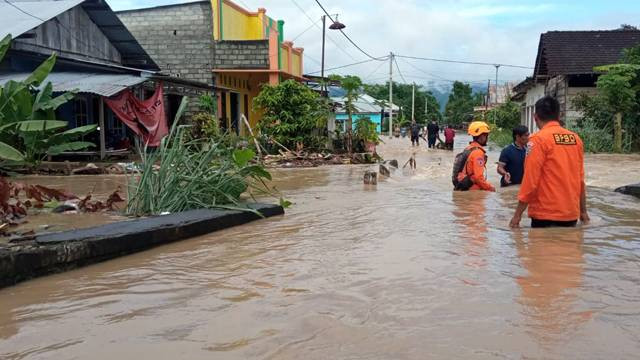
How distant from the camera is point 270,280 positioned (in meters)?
4.38

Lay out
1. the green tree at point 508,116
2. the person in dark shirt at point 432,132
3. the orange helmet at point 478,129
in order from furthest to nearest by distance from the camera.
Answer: the green tree at point 508,116 < the person in dark shirt at point 432,132 < the orange helmet at point 478,129

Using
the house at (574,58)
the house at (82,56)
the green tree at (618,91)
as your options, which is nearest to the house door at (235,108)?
the house at (82,56)

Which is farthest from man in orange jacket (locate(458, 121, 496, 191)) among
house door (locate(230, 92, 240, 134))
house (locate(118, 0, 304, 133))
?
house door (locate(230, 92, 240, 134))

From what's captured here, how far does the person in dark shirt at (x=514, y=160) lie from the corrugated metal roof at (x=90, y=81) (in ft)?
34.2

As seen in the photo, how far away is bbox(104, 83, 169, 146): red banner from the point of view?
53.2 feet

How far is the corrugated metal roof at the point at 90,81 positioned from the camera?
14.9 meters

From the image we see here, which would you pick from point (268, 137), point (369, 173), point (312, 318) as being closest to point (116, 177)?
point (369, 173)

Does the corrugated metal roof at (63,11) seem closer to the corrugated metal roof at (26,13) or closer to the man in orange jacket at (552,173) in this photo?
the corrugated metal roof at (26,13)

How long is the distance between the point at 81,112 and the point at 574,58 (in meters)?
19.2

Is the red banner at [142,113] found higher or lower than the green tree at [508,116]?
lower

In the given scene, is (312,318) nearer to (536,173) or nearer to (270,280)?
(270,280)

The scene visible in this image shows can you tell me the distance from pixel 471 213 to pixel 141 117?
12.1 meters

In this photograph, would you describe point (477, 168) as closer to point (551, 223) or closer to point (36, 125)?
point (551, 223)

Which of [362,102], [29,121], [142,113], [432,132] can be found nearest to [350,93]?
[142,113]
